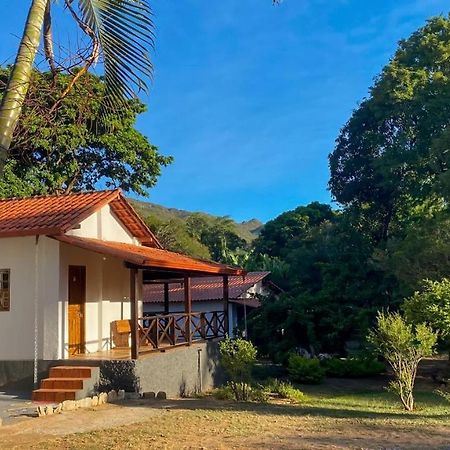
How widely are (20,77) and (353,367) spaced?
67.7 ft

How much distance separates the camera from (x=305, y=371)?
20281 mm

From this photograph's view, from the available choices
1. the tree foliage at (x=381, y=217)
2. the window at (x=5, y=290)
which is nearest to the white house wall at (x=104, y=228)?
the window at (x=5, y=290)

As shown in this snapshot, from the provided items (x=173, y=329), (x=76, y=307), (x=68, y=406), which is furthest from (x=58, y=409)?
(x=173, y=329)

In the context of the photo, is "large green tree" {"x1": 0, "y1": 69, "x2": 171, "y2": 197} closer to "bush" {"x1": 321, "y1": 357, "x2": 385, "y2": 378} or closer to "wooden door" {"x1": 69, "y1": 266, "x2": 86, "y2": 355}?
"wooden door" {"x1": 69, "y1": 266, "x2": 86, "y2": 355}

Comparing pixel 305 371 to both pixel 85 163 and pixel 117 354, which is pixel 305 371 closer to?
pixel 117 354

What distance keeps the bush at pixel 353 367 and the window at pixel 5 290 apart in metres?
12.6

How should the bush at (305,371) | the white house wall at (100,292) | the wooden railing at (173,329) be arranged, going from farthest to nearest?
the bush at (305,371), the white house wall at (100,292), the wooden railing at (173,329)

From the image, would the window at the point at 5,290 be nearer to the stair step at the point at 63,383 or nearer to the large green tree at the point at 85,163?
the stair step at the point at 63,383

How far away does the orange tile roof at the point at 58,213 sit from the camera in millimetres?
13086

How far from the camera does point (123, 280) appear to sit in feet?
55.6

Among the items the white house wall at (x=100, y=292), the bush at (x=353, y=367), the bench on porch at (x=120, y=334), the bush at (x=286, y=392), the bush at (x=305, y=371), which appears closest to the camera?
the white house wall at (x=100, y=292)

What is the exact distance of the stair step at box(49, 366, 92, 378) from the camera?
1249 cm

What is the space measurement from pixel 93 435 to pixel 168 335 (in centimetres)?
656

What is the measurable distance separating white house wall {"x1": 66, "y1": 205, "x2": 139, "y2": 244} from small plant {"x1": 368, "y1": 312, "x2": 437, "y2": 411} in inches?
292
